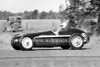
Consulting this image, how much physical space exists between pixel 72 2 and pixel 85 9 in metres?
1.44

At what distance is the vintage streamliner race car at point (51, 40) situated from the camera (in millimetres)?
9688

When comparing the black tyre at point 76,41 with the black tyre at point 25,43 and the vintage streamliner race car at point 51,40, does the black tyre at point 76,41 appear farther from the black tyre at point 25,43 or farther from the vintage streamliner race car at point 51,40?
the black tyre at point 25,43

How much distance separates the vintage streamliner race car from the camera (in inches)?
381

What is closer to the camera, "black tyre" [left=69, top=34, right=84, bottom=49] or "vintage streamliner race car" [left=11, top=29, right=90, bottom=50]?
"vintage streamliner race car" [left=11, top=29, right=90, bottom=50]

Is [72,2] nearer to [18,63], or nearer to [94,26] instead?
[94,26]

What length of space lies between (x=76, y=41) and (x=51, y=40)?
0.70m

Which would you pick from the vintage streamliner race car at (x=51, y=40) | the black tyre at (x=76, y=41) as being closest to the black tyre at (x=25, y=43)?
the vintage streamliner race car at (x=51, y=40)

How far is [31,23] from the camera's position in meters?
57.5

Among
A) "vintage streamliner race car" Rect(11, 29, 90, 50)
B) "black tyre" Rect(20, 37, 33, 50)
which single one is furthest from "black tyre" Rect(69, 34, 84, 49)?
"black tyre" Rect(20, 37, 33, 50)

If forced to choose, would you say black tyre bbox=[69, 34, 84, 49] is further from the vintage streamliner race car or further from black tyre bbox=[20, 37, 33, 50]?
black tyre bbox=[20, 37, 33, 50]

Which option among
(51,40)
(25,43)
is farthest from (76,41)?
(25,43)

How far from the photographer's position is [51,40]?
984 centimetres

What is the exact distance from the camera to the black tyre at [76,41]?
32.6 ft

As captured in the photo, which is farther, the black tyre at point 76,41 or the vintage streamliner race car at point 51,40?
the black tyre at point 76,41
